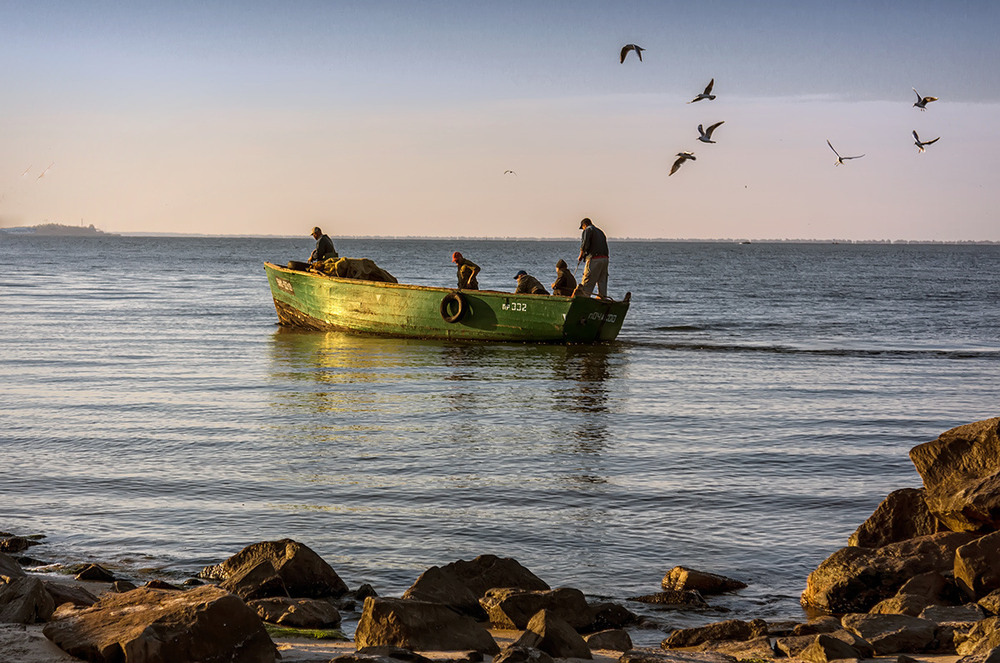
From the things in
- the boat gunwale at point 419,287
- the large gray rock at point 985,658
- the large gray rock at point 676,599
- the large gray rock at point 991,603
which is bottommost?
the large gray rock at point 676,599

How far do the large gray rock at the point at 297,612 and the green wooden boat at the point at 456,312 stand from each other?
1472 centimetres

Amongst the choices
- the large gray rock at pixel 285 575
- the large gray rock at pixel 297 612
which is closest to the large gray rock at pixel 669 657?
the large gray rock at pixel 297 612

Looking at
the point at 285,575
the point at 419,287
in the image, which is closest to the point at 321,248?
the point at 419,287

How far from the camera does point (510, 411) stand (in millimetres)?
13461

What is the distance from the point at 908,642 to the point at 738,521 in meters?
2.77

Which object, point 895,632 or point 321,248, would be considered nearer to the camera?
point 895,632

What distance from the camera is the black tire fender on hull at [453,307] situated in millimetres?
21109

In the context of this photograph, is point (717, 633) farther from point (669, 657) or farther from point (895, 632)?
point (895, 632)

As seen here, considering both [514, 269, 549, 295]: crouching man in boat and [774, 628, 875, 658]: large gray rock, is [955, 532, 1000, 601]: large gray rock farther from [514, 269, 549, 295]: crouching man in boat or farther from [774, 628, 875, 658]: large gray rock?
[514, 269, 549, 295]: crouching man in boat

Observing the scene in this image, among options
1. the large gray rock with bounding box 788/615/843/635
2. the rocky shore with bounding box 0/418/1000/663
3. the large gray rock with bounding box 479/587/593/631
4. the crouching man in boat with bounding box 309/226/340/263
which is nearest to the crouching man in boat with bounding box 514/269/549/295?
the crouching man in boat with bounding box 309/226/340/263

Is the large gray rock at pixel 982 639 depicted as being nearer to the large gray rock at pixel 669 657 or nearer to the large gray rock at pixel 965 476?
the large gray rock at pixel 669 657

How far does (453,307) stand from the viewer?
21281 mm

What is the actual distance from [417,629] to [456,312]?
1630 cm

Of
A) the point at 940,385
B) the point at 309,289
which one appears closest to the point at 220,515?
the point at 940,385
